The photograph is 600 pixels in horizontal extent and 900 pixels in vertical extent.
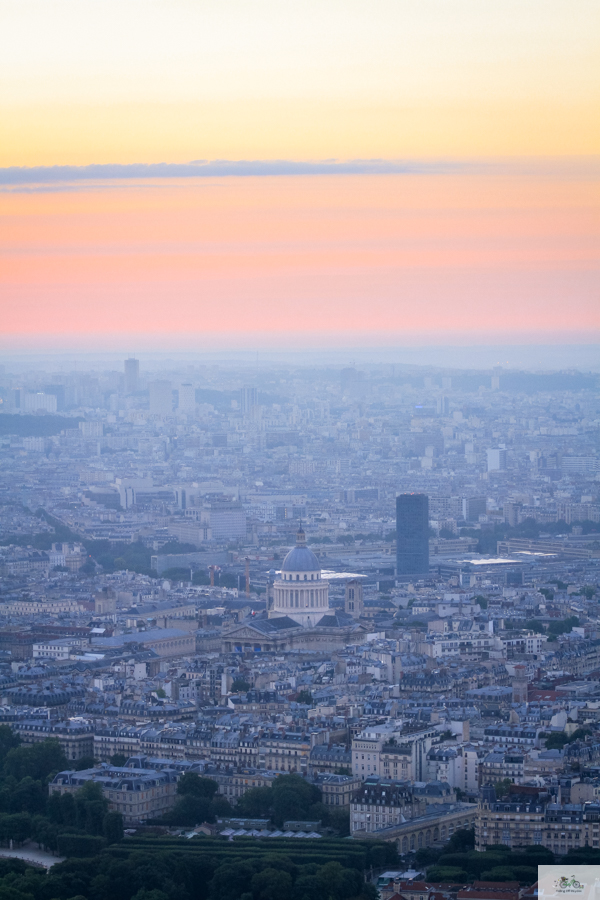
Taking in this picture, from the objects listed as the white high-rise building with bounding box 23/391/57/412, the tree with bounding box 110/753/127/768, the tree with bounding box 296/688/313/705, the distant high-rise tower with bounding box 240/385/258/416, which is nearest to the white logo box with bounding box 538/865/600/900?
the tree with bounding box 110/753/127/768

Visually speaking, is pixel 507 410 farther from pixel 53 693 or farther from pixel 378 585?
pixel 53 693

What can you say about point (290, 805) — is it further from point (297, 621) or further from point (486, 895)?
point (297, 621)

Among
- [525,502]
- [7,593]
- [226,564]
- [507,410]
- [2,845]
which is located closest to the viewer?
[2,845]

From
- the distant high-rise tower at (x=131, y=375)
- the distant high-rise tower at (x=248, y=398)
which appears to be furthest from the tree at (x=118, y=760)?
the distant high-rise tower at (x=248, y=398)

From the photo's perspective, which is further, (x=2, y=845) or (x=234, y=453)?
(x=234, y=453)

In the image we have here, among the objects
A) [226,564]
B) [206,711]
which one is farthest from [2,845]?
[226,564]

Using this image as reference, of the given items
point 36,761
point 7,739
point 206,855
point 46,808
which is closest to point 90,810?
point 46,808
